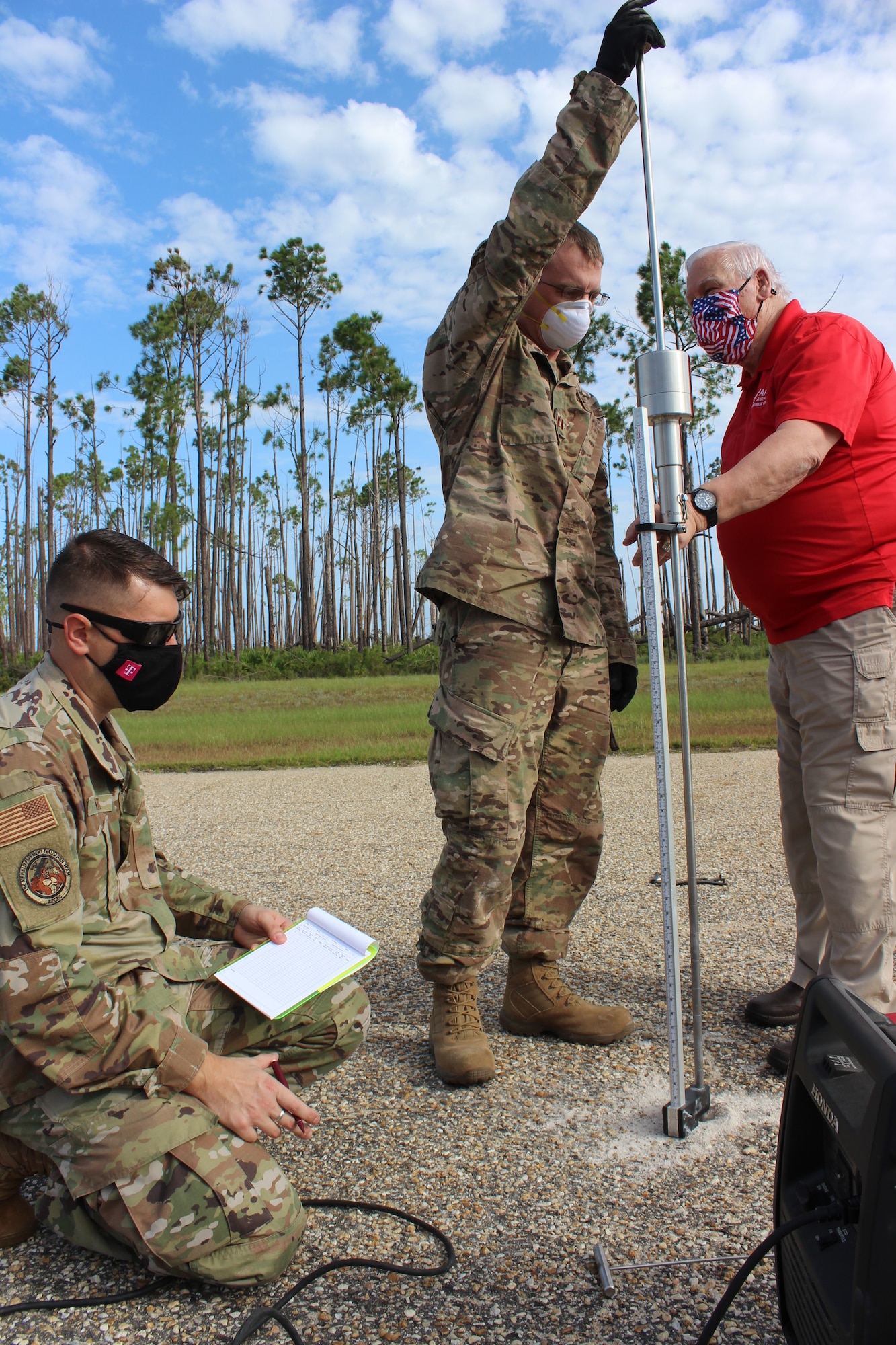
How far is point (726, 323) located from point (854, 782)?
1.43 m

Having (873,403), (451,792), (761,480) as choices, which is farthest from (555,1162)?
(873,403)

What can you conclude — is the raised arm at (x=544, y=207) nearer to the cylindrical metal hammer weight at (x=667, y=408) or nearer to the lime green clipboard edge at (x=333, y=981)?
the cylindrical metal hammer weight at (x=667, y=408)

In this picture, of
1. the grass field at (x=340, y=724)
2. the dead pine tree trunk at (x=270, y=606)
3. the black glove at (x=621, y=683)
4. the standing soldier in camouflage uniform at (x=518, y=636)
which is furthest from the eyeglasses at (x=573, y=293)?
the dead pine tree trunk at (x=270, y=606)

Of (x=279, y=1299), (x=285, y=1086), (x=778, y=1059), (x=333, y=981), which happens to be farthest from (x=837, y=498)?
(x=279, y=1299)

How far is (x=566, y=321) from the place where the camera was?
9.46 feet

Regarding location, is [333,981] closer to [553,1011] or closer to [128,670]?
[128,670]

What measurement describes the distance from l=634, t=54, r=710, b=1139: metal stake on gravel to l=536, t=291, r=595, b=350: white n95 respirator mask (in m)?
0.52

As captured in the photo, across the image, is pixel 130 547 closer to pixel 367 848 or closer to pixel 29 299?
pixel 367 848

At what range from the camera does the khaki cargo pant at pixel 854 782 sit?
2.53m

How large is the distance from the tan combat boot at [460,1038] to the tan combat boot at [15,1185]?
1115mm

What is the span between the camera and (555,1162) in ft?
7.50

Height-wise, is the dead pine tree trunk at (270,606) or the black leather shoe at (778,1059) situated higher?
the dead pine tree trunk at (270,606)

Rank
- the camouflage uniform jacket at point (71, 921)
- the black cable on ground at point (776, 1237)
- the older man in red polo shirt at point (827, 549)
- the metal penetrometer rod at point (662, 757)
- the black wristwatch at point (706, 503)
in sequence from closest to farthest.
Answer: the black cable on ground at point (776, 1237)
the camouflage uniform jacket at point (71, 921)
the metal penetrometer rod at point (662, 757)
the black wristwatch at point (706, 503)
the older man in red polo shirt at point (827, 549)

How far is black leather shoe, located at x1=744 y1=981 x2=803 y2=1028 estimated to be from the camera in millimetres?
3055
